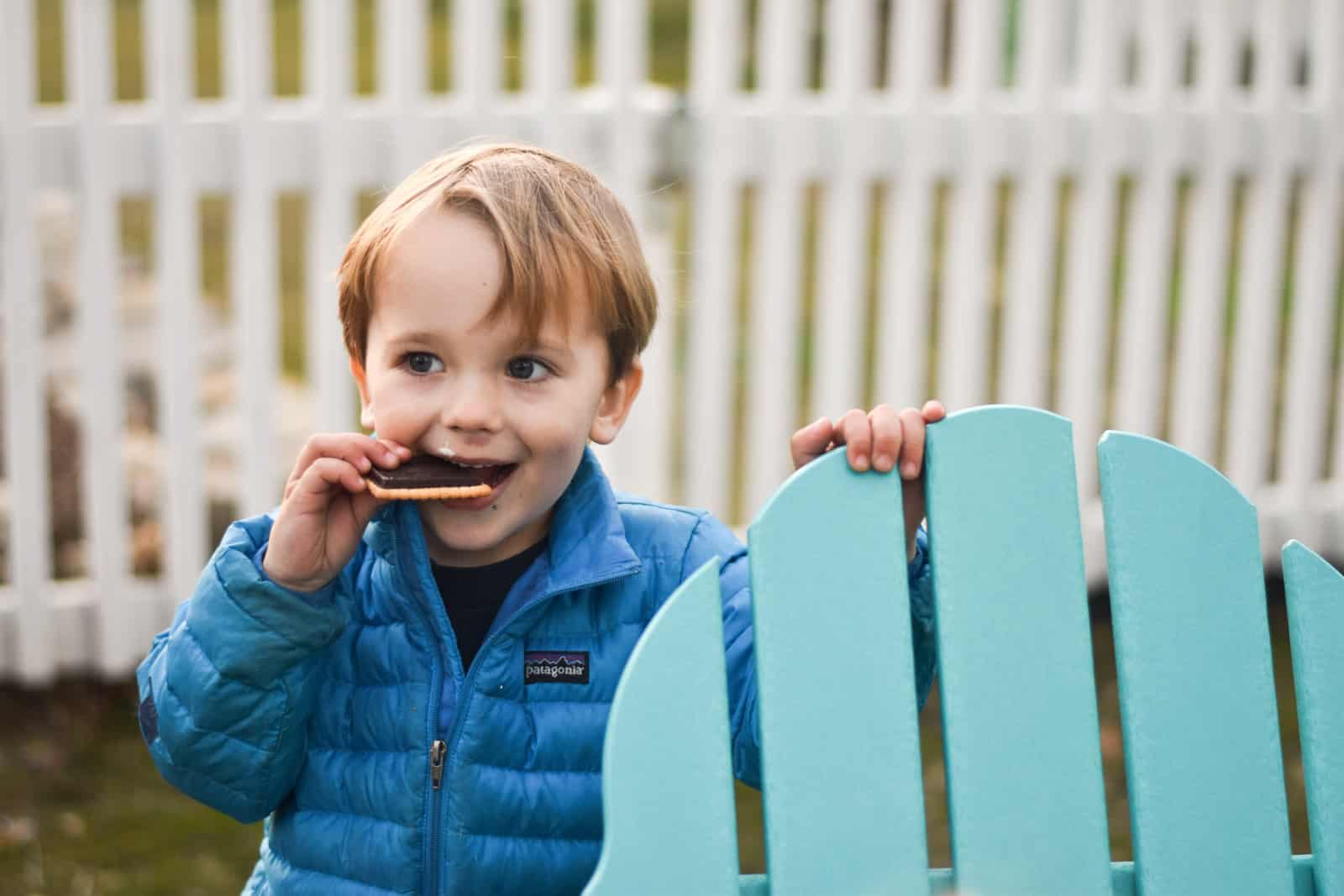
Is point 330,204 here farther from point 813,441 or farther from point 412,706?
point 813,441

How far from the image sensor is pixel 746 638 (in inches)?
74.9

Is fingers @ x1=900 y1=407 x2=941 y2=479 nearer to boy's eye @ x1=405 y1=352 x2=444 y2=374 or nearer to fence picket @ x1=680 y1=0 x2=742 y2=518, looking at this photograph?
boy's eye @ x1=405 y1=352 x2=444 y2=374

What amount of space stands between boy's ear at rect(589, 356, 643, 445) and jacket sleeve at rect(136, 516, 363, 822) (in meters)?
0.38

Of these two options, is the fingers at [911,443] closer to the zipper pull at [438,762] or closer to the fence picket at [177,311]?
the zipper pull at [438,762]

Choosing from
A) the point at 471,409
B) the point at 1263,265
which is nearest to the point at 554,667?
the point at 471,409

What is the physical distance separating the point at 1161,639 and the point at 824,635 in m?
0.38

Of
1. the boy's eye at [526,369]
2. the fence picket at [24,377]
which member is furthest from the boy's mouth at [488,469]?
the fence picket at [24,377]

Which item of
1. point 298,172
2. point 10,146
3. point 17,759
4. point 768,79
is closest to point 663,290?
point 768,79

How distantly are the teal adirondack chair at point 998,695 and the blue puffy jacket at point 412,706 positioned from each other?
22 centimetres

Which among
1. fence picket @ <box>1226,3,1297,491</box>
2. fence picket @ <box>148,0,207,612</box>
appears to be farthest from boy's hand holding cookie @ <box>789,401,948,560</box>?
fence picket @ <box>1226,3,1297,491</box>

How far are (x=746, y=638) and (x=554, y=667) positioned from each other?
0.76 ft

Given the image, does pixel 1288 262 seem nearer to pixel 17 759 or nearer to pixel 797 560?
pixel 17 759

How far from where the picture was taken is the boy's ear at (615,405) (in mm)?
1981

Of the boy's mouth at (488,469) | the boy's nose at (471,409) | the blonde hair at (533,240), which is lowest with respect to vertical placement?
the boy's mouth at (488,469)
